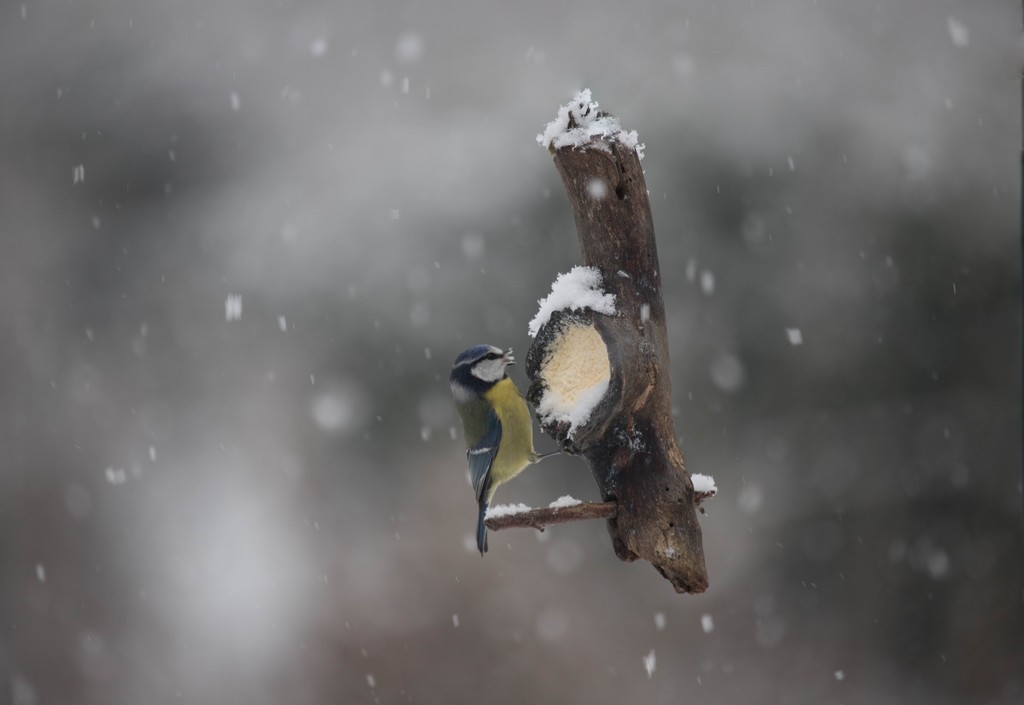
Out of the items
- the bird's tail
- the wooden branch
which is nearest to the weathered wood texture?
the wooden branch

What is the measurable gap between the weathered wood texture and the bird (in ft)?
1.27

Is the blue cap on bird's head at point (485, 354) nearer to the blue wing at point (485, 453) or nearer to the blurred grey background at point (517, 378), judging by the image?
the blue wing at point (485, 453)

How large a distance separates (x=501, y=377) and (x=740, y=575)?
368 cm

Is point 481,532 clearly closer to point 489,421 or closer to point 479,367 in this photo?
point 489,421

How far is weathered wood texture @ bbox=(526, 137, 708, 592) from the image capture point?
2453 millimetres

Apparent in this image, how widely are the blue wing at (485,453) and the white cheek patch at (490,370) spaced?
13 centimetres

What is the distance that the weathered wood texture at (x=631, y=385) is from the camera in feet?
8.05

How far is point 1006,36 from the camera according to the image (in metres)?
6.53

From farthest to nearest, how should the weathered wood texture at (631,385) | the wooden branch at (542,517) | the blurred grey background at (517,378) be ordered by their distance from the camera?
the blurred grey background at (517,378) < the weathered wood texture at (631,385) < the wooden branch at (542,517)

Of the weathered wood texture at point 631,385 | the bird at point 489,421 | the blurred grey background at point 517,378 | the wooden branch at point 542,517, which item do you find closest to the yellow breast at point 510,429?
the bird at point 489,421

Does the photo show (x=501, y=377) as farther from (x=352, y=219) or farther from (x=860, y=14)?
(x=860, y=14)

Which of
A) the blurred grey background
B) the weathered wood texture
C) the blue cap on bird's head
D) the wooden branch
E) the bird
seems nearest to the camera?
the wooden branch

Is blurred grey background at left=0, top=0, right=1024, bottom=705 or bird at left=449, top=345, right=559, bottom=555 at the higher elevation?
bird at left=449, top=345, right=559, bottom=555

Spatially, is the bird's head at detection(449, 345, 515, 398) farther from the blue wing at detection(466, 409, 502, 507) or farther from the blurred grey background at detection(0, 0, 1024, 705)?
the blurred grey background at detection(0, 0, 1024, 705)
